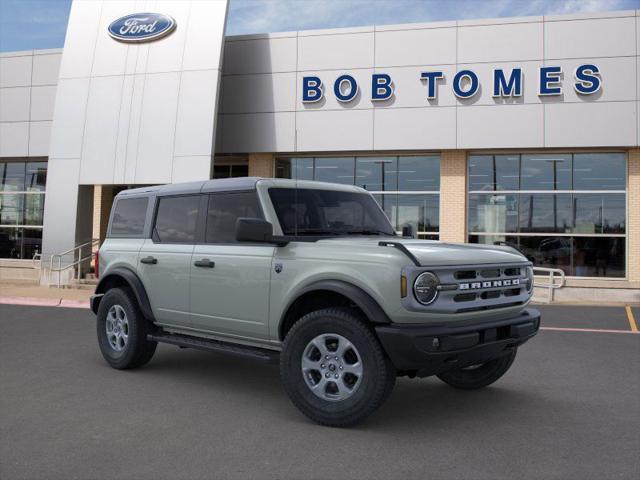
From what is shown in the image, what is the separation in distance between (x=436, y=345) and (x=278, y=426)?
57.1 inches

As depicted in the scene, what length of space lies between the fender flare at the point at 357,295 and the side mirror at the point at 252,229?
22.7 inches

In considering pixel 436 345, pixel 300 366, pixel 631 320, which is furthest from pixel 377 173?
pixel 436 345

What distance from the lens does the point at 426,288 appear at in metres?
4.64

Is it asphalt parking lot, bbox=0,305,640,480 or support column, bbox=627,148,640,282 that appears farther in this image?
support column, bbox=627,148,640,282

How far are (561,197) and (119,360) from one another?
15.9 m

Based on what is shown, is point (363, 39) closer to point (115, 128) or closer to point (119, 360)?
point (115, 128)

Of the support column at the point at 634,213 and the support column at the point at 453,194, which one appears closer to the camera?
the support column at the point at 634,213

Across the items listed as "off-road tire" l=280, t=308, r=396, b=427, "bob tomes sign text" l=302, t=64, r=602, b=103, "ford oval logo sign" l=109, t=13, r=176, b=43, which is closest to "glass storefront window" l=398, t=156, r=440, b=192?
"bob tomes sign text" l=302, t=64, r=602, b=103

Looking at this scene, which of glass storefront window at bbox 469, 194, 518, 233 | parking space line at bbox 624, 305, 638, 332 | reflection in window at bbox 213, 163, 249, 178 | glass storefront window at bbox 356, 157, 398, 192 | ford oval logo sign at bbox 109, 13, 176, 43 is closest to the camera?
parking space line at bbox 624, 305, 638, 332

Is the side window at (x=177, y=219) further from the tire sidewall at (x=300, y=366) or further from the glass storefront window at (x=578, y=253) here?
the glass storefront window at (x=578, y=253)

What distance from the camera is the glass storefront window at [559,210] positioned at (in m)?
18.9

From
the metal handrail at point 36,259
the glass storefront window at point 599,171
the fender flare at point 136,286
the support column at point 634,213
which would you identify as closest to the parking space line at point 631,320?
the support column at point 634,213

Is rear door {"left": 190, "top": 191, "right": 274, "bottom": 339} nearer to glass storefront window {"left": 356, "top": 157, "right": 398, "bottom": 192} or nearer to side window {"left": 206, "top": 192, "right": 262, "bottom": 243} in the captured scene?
side window {"left": 206, "top": 192, "right": 262, "bottom": 243}

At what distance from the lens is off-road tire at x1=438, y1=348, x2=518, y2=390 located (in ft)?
19.6
